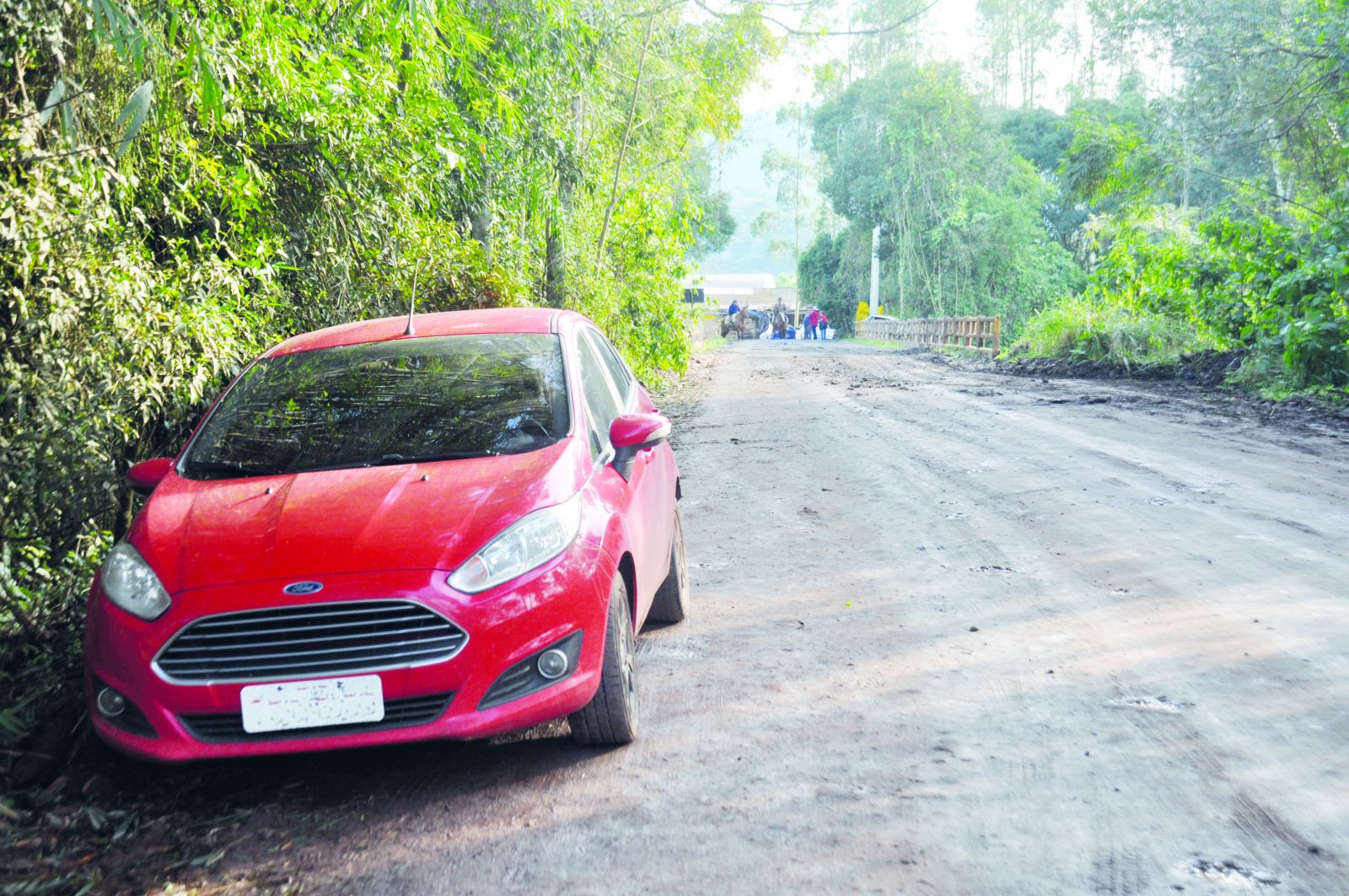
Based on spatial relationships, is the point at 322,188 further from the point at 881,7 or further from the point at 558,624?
the point at 881,7

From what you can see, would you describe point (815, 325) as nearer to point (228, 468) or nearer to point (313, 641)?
point (228, 468)

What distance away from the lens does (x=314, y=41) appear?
24.7 ft

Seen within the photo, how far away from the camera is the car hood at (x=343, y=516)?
3.55m

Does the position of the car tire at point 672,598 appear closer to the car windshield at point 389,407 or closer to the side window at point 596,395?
the side window at point 596,395

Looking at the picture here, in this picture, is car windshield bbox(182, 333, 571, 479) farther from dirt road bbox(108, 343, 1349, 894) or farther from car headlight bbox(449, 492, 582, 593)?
dirt road bbox(108, 343, 1349, 894)

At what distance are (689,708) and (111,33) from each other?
10.8 feet

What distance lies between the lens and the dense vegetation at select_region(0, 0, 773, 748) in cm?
499

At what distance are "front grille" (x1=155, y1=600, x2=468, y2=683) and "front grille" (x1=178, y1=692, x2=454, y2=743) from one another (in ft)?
0.41

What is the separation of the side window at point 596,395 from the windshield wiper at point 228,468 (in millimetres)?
A: 1241

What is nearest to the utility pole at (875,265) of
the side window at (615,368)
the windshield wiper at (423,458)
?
the side window at (615,368)

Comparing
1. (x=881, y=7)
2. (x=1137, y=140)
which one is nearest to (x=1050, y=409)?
(x=1137, y=140)

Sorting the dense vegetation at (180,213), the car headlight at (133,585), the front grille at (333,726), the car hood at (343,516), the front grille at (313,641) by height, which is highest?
the dense vegetation at (180,213)

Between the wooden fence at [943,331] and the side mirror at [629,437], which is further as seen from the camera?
the wooden fence at [943,331]

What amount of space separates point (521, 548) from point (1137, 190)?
2106 cm
